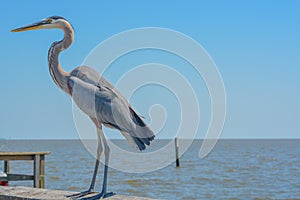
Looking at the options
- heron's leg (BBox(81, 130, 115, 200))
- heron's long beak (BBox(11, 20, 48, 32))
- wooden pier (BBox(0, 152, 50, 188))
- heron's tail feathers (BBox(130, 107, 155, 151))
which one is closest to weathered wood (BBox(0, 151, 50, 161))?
wooden pier (BBox(0, 152, 50, 188))

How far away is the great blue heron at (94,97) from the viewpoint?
4062 mm

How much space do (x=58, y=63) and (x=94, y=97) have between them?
17.0 inches

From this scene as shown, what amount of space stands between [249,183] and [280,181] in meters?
2.27

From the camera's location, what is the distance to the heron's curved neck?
412 cm

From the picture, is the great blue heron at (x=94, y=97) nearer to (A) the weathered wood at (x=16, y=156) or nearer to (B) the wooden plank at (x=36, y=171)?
(A) the weathered wood at (x=16, y=156)

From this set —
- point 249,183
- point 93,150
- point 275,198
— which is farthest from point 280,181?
point 93,150

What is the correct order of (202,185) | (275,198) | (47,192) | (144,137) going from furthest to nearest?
(202,185)
(275,198)
(144,137)
(47,192)

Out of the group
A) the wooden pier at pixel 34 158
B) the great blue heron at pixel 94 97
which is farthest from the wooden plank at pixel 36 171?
the great blue heron at pixel 94 97

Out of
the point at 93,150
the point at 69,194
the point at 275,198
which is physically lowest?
the point at 275,198

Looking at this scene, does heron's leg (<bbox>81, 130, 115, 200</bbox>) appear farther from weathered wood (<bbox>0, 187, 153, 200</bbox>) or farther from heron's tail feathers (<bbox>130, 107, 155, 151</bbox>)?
heron's tail feathers (<bbox>130, 107, 155, 151</bbox>)

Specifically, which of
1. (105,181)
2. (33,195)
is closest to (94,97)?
(105,181)

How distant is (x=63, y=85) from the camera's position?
13.6 feet

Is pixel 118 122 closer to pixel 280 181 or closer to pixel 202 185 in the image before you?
pixel 202 185

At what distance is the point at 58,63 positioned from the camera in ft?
13.6
